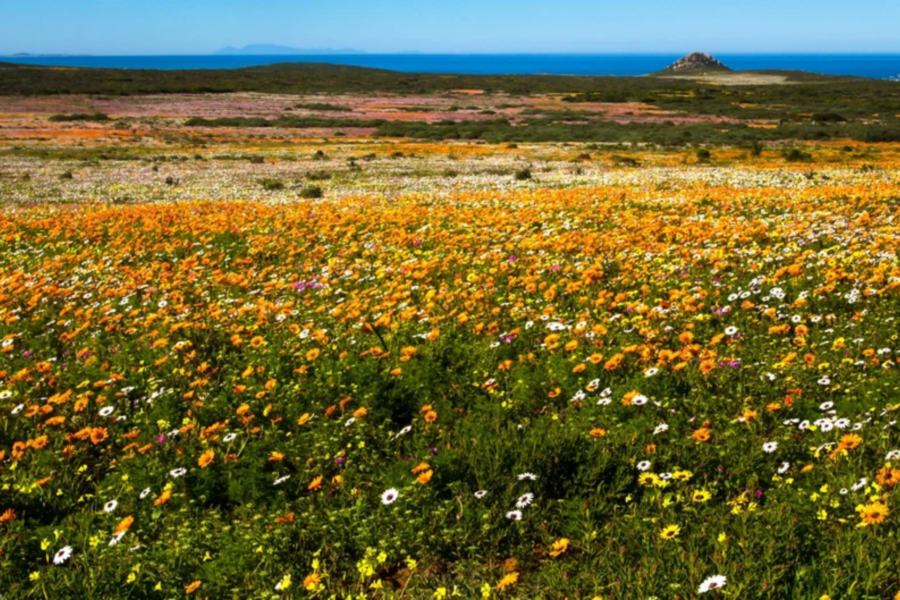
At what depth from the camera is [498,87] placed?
13788cm

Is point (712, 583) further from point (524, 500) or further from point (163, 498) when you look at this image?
point (163, 498)

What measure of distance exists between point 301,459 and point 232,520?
62cm

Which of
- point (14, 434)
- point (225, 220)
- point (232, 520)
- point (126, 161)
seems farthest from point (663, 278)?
point (126, 161)

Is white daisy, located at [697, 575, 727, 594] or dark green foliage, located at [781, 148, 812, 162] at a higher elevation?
dark green foliage, located at [781, 148, 812, 162]

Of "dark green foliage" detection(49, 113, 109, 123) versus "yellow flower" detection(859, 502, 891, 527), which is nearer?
"yellow flower" detection(859, 502, 891, 527)

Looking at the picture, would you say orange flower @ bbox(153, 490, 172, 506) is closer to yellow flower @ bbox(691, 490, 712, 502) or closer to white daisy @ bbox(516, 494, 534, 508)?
white daisy @ bbox(516, 494, 534, 508)

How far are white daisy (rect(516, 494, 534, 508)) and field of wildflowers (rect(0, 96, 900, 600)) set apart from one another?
0.01 metres

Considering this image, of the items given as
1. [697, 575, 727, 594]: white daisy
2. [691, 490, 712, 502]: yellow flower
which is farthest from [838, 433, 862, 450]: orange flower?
[697, 575, 727, 594]: white daisy

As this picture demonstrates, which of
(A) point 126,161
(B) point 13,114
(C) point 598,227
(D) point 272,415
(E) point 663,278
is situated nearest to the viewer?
(D) point 272,415

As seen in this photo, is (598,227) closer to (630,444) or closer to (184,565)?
(630,444)

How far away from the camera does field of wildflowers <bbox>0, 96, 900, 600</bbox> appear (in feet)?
11.1

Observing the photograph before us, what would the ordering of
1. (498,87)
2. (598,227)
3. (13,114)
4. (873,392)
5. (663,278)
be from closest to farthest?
(873,392), (663,278), (598,227), (13,114), (498,87)

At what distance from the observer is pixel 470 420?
188 inches

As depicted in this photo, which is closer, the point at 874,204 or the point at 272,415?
the point at 272,415
